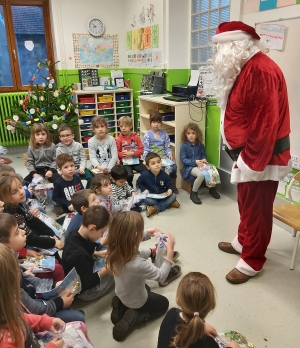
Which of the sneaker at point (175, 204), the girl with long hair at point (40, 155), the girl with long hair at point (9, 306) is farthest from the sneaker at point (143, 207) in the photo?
the girl with long hair at point (9, 306)

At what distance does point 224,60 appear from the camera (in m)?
1.88

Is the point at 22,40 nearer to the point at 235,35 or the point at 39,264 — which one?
the point at 235,35

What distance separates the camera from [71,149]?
10.7 feet

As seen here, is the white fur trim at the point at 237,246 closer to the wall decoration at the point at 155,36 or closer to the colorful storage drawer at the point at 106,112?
the wall decoration at the point at 155,36

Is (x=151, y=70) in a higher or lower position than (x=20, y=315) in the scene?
higher

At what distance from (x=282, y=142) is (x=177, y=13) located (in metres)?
2.72

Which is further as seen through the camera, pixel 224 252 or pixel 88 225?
pixel 224 252

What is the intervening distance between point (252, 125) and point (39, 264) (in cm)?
142

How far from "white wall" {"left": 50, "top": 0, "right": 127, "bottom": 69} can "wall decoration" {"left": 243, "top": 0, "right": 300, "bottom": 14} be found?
2926 millimetres

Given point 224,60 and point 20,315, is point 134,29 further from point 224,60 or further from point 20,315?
point 20,315

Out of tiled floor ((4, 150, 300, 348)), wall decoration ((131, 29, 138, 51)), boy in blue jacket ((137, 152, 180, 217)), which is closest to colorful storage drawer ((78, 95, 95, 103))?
wall decoration ((131, 29, 138, 51))

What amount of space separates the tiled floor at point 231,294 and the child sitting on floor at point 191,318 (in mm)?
540

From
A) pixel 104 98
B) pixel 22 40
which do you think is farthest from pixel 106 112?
pixel 22 40

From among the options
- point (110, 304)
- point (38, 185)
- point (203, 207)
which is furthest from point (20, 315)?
point (203, 207)
